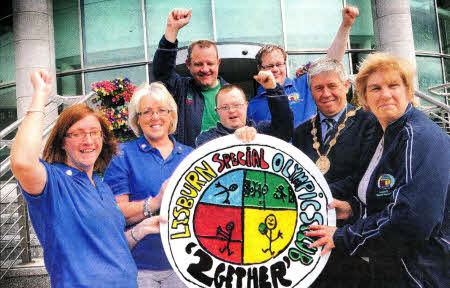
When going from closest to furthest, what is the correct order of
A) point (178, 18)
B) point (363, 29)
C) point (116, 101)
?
point (178, 18) → point (116, 101) → point (363, 29)

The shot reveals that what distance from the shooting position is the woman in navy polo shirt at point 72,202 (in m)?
1.48

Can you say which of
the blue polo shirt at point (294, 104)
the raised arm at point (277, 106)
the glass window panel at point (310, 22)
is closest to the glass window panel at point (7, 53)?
the glass window panel at point (310, 22)

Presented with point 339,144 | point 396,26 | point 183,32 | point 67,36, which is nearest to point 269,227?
point 339,144

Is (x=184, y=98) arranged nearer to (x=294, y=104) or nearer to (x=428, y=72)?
(x=294, y=104)

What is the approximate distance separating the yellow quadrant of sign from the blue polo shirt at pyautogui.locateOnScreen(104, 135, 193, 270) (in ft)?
1.44

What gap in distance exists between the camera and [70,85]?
32.5 ft

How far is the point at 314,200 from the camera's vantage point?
192cm

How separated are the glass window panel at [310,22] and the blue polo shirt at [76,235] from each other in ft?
27.8

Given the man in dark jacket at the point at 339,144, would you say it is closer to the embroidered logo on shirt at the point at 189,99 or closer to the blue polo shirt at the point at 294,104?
the blue polo shirt at the point at 294,104

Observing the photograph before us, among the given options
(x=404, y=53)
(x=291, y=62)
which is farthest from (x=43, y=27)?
(x=404, y=53)

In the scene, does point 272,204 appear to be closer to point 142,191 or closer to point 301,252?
point 301,252

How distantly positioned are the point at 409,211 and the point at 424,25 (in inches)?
438

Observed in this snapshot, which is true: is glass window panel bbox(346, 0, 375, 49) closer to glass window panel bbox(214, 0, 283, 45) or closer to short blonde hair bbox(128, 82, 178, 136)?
glass window panel bbox(214, 0, 283, 45)

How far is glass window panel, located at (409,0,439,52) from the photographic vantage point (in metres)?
10.8
